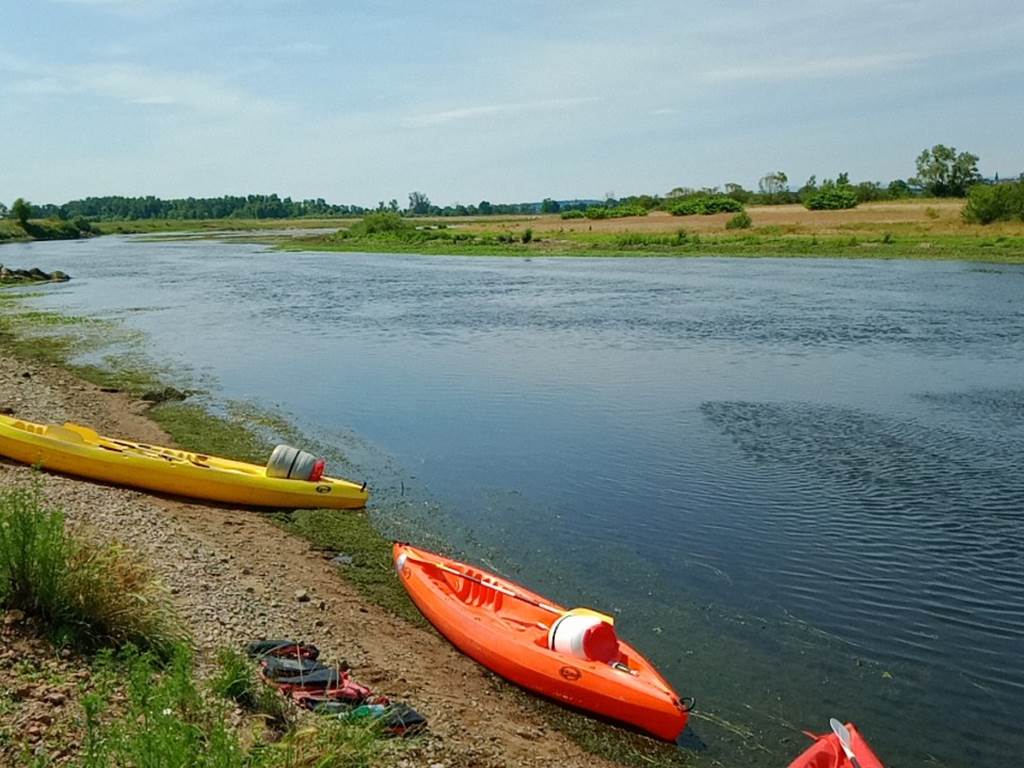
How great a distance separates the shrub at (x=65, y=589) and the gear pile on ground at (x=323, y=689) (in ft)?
2.46

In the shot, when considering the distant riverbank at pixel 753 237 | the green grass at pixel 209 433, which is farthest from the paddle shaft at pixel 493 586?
the distant riverbank at pixel 753 237

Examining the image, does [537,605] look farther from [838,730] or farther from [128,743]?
[128,743]

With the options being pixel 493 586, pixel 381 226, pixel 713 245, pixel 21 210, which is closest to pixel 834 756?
pixel 493 586

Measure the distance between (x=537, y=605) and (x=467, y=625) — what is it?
0.69 metres

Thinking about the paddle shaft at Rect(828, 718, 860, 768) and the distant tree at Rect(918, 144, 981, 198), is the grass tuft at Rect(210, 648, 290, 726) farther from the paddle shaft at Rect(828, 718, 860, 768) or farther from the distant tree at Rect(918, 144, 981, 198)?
the distant tree at Rect(918, 144, 981, 198)

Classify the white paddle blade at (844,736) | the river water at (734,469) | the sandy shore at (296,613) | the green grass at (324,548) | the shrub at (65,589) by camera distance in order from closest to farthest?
1. the green grass at (324,548)
2. the white paddle blade at (844,736)
3. the shrub at (65,589)
4. the sandy shore at (296,613)
5. the river water at (734,469)

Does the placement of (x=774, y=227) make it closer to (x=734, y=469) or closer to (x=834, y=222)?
(x=834, y=222)

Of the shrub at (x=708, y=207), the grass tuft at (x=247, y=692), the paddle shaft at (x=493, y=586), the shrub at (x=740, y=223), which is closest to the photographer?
the grass tuft at (x=247, y=692)

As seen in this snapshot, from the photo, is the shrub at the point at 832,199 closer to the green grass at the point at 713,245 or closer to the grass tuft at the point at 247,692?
the green grass at the point at 713,245

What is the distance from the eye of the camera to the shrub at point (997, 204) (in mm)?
56656

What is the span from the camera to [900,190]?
88.6 m

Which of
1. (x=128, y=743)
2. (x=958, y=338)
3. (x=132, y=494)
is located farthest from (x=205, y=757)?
(x=958, y=338)

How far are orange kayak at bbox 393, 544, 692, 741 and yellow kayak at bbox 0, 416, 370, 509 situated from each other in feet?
9.93

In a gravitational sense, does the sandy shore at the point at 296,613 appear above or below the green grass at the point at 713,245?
below
